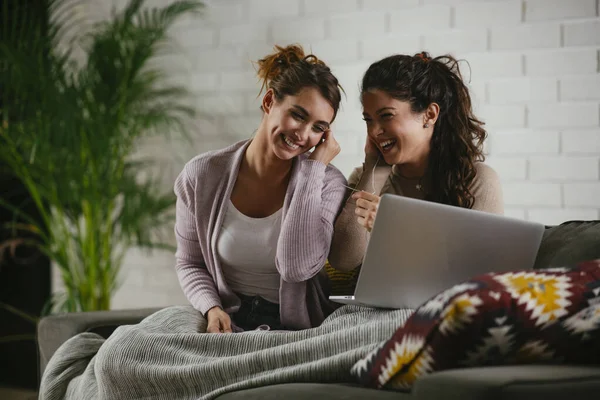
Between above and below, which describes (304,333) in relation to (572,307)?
below

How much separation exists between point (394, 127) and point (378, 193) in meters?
0.19

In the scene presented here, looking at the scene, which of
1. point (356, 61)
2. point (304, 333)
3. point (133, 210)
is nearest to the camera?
point (304, 333)

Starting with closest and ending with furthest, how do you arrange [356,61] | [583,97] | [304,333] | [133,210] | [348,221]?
[304,333] → [348,221] → [583,97] → [356,61] → [133,210]

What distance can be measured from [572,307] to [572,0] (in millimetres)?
1824

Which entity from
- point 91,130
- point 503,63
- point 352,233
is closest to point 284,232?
point 352,233

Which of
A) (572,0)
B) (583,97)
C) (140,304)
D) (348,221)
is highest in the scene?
(572,0)

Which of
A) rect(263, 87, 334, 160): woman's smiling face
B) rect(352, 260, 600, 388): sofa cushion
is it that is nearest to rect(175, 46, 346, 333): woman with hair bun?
rect(263, 87, 334, 160): woman's smiling face

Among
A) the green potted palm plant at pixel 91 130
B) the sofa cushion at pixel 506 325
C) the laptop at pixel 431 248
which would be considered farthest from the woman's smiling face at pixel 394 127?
the green potted palm plant at pixel 91 130

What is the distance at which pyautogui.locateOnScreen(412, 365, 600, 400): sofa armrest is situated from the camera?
941mm

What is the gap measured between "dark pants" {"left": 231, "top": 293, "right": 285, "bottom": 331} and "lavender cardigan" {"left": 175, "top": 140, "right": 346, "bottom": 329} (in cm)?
3

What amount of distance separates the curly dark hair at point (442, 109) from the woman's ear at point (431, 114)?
0.5 inches

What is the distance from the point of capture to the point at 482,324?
1.04m

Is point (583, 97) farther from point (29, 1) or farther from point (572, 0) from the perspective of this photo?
point (29, 1)

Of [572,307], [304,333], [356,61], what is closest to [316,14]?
[356,61]
